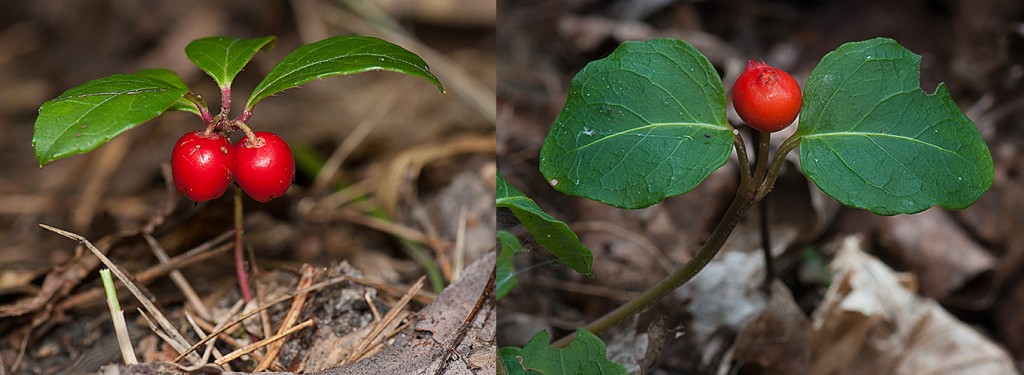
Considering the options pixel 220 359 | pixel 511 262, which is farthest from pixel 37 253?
pixel 511 262

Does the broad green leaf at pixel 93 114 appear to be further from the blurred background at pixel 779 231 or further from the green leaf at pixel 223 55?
the blurred background at pixel 779 231

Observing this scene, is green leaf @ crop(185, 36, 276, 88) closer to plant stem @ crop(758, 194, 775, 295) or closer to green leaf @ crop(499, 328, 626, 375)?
green leaf @ crop(499, 328, 626, 375)

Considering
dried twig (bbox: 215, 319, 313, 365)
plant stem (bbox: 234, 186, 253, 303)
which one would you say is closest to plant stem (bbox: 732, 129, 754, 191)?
dried twig (bbox: 215, 319, 313, 365)

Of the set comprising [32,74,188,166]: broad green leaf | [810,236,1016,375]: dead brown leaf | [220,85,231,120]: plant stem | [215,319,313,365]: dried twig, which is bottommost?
[810,236,1016,375]: dead brown leaf

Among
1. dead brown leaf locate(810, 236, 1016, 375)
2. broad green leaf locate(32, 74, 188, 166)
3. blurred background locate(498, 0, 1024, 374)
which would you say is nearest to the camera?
broad green leaf locate(32, 74, 188, 166)

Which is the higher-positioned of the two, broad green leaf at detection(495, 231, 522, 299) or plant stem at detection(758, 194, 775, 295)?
broad green leaf at detection(495, 231, 522, 299)

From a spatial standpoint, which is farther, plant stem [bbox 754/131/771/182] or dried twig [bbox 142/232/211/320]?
dried twig [bbox 142/232/211/320]
